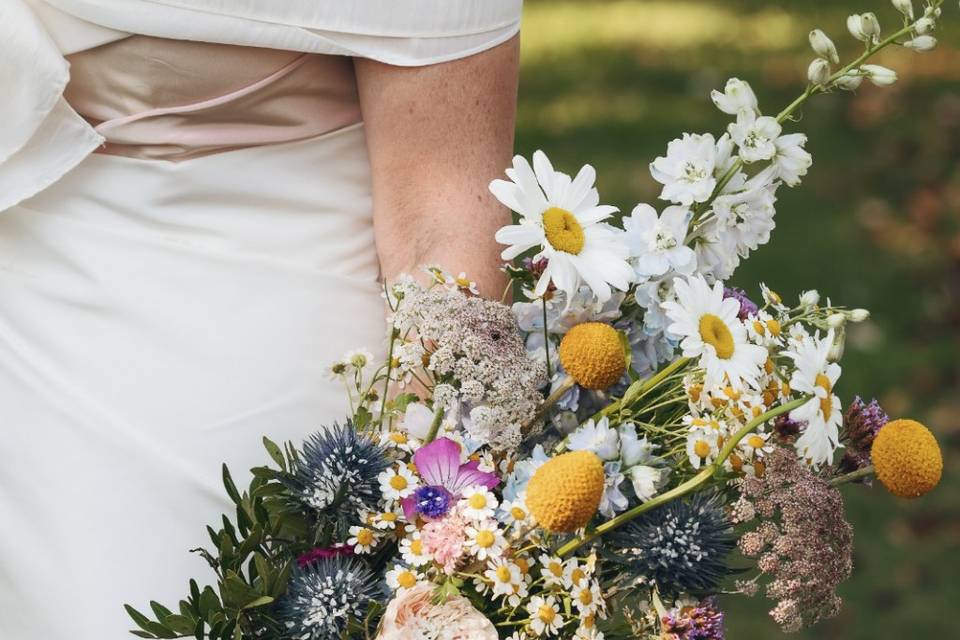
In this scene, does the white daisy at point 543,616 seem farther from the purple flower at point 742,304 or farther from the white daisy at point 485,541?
the purple flower at point 742,304

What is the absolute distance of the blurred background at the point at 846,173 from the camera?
4465mm

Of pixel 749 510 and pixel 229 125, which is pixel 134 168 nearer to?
pixel 229 125

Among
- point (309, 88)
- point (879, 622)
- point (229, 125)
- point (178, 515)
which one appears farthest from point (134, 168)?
point (879, 622)

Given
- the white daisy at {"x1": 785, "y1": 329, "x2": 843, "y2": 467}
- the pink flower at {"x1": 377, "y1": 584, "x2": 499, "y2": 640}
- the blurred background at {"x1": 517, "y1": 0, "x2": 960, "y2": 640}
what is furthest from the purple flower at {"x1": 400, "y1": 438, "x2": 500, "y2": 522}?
the blurred background at {"x1": 517, "y1": 0, "x2": 960, "y2": 640}

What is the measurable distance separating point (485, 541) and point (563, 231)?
0.36 metres

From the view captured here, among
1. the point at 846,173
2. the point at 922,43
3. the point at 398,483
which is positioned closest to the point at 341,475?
the point at 398,483

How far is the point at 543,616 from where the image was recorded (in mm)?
1442

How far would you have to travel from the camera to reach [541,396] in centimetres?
156

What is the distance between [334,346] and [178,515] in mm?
302

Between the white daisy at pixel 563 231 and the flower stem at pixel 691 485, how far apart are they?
207 mm

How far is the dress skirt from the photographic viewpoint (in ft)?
5.74

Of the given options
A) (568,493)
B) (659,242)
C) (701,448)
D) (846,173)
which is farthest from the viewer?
(846,173)

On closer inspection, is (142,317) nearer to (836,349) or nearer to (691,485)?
(691,485)

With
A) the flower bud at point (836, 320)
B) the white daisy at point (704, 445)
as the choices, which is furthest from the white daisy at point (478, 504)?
the flower bud at point (836, 320)
